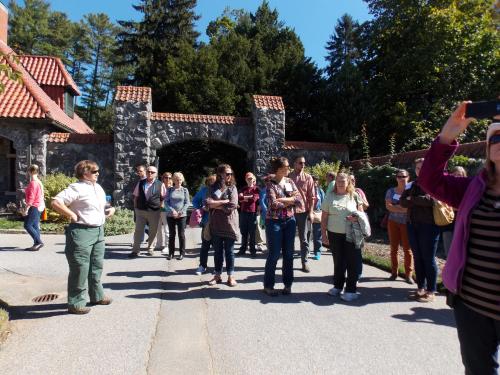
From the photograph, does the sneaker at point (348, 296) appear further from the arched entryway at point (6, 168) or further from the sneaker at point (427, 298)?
the arched entryway at point (6, 168)

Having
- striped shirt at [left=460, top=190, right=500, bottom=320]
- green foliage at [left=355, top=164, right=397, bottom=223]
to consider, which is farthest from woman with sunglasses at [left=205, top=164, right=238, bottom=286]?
green foliage at [left=355, top=164, right=397, bottom=223]

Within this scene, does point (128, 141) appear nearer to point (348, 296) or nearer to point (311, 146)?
point (311, 146)

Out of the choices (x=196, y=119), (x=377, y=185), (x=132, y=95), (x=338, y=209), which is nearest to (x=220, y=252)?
(x=338, y=209)

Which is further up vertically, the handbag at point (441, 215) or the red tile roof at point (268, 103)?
the red tile roof at point (268, 103)

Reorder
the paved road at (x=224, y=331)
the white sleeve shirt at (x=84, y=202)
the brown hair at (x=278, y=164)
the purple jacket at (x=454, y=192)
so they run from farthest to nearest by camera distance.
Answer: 1. the brown hair at (x=278, y=164)
2. the white sleeve shirt at (x=84, y=202)
3. the paved road at (x=224, y=331)
4. the purple jacket at (x=454, y=192)

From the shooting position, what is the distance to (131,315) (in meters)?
4.81

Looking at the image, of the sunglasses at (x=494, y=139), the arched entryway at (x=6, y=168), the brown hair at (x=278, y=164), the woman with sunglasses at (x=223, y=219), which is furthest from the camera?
the arched entryway at (x=6, y=168)

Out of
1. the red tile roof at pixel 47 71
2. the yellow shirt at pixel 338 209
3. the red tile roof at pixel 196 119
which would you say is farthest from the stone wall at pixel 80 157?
the yellow shirt at pixel 338 209

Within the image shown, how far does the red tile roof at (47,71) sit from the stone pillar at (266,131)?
10.7 meters

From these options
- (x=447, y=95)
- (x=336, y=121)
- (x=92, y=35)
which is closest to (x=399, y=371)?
(x=336, y=121)

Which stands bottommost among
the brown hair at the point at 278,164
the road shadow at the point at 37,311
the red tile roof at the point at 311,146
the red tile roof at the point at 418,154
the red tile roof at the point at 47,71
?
the road shadow at the point at 37,311

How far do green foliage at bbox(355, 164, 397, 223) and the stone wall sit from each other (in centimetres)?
867

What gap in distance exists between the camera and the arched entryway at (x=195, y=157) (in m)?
21.5

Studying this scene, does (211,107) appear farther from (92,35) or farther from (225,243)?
(92,35)
